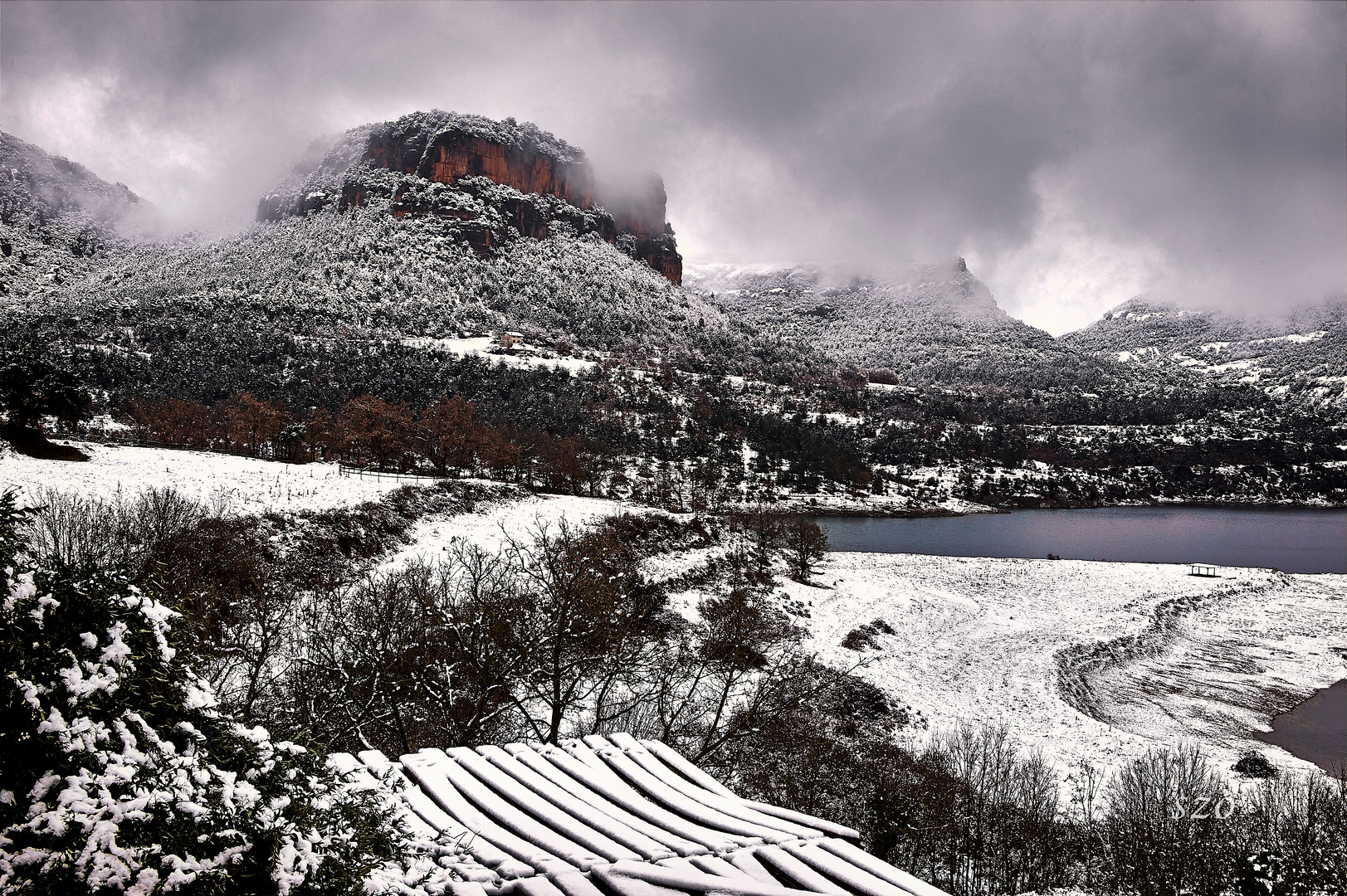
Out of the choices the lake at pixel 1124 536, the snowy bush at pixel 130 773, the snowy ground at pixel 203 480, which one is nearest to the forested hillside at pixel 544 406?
the snowy ground at pixel 203 480

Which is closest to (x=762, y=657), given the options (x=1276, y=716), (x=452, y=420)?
(x=1276, y=716)

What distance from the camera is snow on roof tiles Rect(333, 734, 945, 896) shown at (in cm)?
423

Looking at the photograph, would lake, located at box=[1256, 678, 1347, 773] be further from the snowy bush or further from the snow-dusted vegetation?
the snowy bush

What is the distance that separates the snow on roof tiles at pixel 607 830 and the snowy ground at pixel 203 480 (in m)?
25.3

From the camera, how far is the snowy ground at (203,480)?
27.1 meters

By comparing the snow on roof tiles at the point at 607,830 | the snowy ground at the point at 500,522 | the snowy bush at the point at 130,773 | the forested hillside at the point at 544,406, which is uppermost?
the forested hillside at the point at 544,406

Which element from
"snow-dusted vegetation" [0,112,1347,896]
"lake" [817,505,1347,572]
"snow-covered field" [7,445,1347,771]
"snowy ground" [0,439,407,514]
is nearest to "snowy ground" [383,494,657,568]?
"snow-covered field" [7,445,1347,771]

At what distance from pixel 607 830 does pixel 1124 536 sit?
100020 millimetres

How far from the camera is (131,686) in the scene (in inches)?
131

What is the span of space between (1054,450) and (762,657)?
150269 mm

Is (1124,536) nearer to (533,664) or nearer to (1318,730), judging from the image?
(1318,730)

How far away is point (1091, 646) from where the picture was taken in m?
39.7

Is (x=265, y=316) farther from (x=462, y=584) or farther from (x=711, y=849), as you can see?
(x=711, y=849)

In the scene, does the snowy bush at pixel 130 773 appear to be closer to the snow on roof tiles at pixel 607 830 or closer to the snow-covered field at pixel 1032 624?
the snow on roof tiles at pixel 607 830
